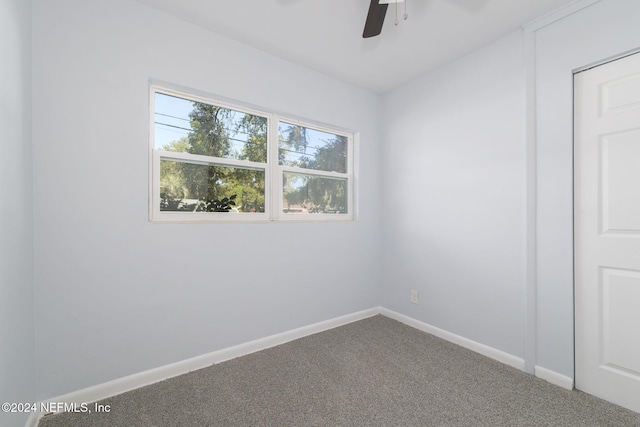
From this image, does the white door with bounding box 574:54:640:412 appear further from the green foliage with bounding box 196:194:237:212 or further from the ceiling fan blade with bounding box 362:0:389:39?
the green foliage with bounding box 196:194:237:212

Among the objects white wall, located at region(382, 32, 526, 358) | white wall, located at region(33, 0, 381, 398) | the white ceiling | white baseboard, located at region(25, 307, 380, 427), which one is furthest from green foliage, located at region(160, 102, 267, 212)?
white wall, located at region(382, 32, 526, 358)

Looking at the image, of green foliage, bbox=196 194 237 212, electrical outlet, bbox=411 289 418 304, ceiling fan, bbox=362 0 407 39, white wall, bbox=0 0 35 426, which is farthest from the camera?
electrical outlet, bbox=411 289 418 304

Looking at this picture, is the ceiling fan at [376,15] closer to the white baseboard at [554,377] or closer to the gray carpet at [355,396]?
the gray carpet at [355,396]

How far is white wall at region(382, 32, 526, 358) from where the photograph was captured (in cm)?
206

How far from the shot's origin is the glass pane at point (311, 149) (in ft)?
8.41

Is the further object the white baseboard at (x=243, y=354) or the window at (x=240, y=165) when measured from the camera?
the window at (x=240, y=165)

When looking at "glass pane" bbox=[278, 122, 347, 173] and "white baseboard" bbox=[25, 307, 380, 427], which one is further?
"glass pane" bbox=[278, 122, 347, 173]

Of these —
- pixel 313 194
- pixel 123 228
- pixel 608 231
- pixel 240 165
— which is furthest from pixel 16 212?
pixel 608 231

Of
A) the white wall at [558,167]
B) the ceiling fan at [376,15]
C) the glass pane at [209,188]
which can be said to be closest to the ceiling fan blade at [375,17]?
the ceiling fan at [376,15]

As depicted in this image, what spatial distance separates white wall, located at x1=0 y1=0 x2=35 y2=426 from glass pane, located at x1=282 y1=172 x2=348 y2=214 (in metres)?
1.65

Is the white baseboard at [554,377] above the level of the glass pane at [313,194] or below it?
below

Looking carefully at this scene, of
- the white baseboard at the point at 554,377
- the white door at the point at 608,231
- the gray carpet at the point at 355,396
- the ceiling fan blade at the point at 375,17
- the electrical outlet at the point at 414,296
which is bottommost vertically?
the gray carpet at the point at 355,396

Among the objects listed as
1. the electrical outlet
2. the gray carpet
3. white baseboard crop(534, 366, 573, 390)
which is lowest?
the gray carpet

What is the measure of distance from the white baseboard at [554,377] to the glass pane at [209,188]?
7.93 feet
